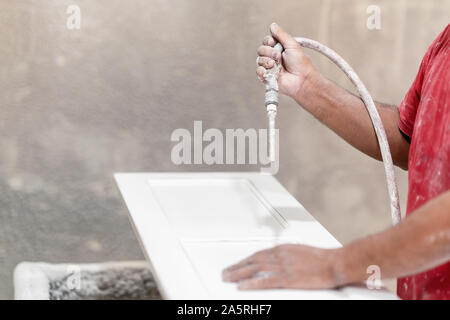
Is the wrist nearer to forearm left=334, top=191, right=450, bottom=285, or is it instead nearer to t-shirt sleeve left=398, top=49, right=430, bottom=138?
t-shirt sleeve left=398, top=49, right=430, bottom=138

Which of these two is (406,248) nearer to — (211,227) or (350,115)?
(211,227)

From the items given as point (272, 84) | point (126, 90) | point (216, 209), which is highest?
point (272, 84)

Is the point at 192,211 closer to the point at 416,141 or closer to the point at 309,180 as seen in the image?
the point at 416,141

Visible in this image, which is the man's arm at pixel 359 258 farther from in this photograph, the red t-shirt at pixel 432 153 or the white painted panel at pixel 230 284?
the red t-shirt at pixel 432 153

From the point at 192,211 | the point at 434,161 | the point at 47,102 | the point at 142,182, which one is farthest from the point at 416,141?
the point at 47,102

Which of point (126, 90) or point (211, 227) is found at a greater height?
point (126, 90)

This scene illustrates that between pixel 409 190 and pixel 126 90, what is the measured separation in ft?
3.97

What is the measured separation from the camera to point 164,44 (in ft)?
7.06

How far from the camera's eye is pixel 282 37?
1.36m

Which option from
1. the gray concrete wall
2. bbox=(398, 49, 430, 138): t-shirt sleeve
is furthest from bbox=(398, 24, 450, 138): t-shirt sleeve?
the gray concrete wall

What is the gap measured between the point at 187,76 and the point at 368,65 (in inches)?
26.5

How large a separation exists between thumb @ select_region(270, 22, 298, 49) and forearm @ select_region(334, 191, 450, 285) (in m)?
0.58

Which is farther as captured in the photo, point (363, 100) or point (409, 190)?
point (363, 100)

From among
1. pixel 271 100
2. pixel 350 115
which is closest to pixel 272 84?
pixel 271 100
